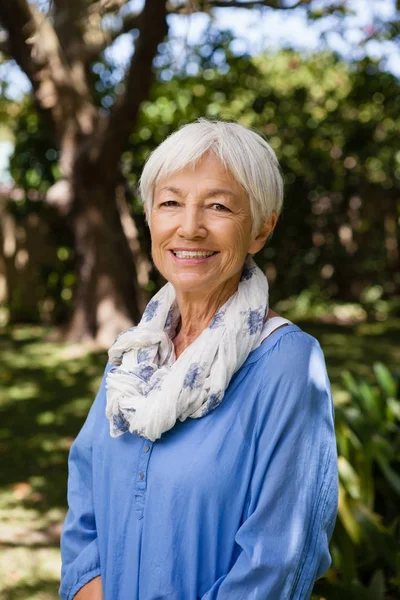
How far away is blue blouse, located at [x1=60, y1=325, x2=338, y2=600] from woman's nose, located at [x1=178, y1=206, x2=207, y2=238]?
1.00 ft

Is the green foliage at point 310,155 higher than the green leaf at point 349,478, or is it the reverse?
the green foliage at point 310,155

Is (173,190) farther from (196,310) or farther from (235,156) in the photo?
(196,310)

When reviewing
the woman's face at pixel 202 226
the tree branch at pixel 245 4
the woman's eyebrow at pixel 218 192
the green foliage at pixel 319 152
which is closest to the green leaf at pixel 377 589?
the woman's face at pixel 202 226

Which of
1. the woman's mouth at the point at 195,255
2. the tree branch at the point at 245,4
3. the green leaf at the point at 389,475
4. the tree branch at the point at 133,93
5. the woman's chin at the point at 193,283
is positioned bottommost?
the green leaf at the point at 389,475

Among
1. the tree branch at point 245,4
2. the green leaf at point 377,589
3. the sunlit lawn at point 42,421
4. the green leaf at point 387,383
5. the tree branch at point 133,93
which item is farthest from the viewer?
the tree branch at point 133,93

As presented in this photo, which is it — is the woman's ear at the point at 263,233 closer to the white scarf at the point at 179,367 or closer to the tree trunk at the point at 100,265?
the white scarf at the point at 179,367

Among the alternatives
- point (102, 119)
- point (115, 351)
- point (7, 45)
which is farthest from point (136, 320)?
point (115, 351)

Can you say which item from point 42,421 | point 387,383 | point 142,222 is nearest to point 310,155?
point 142,222

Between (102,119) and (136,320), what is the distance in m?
2.48

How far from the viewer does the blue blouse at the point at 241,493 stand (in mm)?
1526

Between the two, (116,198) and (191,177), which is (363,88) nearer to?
(116,198)

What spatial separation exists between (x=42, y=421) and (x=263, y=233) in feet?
14.7

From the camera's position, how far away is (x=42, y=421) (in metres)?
5.87

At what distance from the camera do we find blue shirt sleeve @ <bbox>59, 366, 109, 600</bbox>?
188 centimetres
